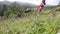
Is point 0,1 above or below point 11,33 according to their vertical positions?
below

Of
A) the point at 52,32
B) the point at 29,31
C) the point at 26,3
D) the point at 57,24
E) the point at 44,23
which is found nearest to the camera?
the point at 52,32

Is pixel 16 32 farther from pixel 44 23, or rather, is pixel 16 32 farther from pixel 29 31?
pixel 44 23

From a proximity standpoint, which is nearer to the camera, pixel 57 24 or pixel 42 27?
pixel 57 24

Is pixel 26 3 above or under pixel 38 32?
under

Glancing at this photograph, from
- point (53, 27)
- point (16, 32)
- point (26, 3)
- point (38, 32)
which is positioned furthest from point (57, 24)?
point (26, 3)

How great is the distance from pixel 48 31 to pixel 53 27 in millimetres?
125

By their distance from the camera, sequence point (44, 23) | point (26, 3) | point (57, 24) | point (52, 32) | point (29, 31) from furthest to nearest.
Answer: point (26, 3), point (44, 23), point (29, 31), point (57, 24), point (52, 32)

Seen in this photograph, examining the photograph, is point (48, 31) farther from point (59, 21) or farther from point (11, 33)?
point (11, 33)

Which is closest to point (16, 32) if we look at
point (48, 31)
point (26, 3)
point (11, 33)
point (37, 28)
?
point (11, 33)

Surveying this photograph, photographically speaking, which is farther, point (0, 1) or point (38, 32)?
point (0, 1)

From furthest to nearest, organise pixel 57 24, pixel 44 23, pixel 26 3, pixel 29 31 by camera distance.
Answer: pixel 26 3 < pixel 44 23 < pixel 29 31 < pixel 57 24

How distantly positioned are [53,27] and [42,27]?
13.6 inches

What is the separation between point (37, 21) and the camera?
12.8 ft

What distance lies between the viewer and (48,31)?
10.8 ft
